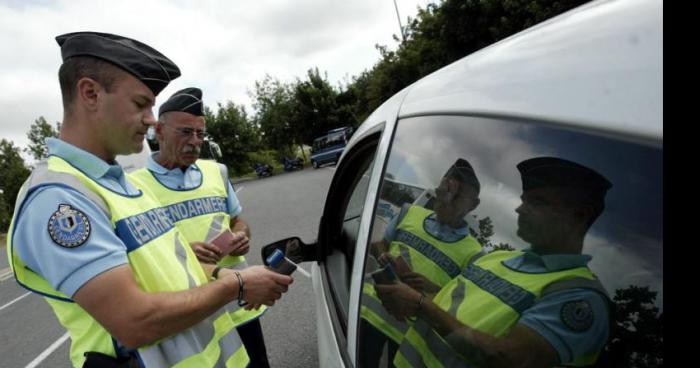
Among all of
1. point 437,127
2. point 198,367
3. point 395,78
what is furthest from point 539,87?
point 395,78

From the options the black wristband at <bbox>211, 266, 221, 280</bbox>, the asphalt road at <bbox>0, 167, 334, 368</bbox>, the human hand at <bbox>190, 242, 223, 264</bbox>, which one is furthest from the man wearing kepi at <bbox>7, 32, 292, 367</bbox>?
Result: the asphalt road at <bbox>0, 167, 334, 368</bbox>

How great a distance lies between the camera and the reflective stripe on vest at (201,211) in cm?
209

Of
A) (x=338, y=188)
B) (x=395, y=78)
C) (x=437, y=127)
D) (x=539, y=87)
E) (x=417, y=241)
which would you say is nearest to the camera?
(x=539, y=87)

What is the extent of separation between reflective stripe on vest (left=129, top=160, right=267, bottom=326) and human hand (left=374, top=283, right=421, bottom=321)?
1186 mm

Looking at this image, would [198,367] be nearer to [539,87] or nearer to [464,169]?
[464,169]

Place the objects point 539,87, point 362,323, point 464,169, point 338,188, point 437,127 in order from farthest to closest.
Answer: point 338,188 → point 362,323 → point 437,127 → point 464,169 → point 539,87

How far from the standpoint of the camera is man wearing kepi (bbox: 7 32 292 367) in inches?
39.3

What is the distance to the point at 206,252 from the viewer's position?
6.51 feet

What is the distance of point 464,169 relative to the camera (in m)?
0.83

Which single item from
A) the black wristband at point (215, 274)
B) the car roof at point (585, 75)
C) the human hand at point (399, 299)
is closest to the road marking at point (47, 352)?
the black wristband at point (215, 274)

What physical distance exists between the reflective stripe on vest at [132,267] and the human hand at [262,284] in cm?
19

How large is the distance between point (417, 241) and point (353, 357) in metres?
0.45

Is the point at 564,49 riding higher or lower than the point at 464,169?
higher

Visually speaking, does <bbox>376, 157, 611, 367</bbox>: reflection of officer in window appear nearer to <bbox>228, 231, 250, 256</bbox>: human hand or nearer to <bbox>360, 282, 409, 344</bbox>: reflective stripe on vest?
<bbox>360, 282, 409, 344</bbox>: reflective stripe on vest
